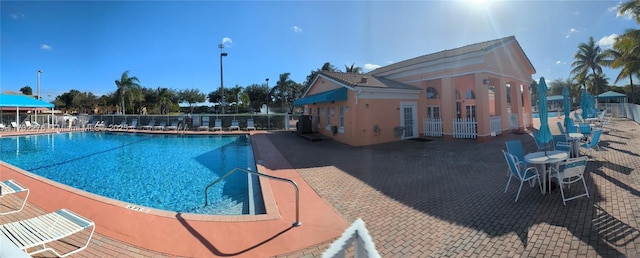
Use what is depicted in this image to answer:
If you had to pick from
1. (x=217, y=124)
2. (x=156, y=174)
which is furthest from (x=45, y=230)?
(x=217, y=124)

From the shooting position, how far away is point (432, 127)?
51.4 ft

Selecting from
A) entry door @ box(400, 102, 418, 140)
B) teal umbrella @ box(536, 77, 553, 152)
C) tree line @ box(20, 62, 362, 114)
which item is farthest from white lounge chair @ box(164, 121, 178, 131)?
teal umbrella @ box(536, 77, 553, 152)

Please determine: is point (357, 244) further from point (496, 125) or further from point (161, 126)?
point (161, 126)

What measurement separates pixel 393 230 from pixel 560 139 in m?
8.49

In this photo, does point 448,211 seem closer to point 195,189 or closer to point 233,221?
point 233,221

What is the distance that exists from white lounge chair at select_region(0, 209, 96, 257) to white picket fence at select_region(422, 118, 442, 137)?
15830 millimetres

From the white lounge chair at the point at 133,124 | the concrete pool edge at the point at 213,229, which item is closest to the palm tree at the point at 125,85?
the white lounge chair at the point at 133,124

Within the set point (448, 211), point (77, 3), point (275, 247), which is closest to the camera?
point (275, 247)

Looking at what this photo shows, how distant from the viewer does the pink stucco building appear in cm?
1385

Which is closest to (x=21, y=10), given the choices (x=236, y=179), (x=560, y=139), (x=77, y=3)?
(x=77, y=3)

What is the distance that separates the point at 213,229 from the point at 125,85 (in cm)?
4528

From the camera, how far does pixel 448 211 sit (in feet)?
15.9

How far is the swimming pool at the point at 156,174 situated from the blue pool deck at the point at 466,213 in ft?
5.95

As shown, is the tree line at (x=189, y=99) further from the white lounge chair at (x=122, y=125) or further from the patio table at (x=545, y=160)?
the patio table at (x=545, y=160)
